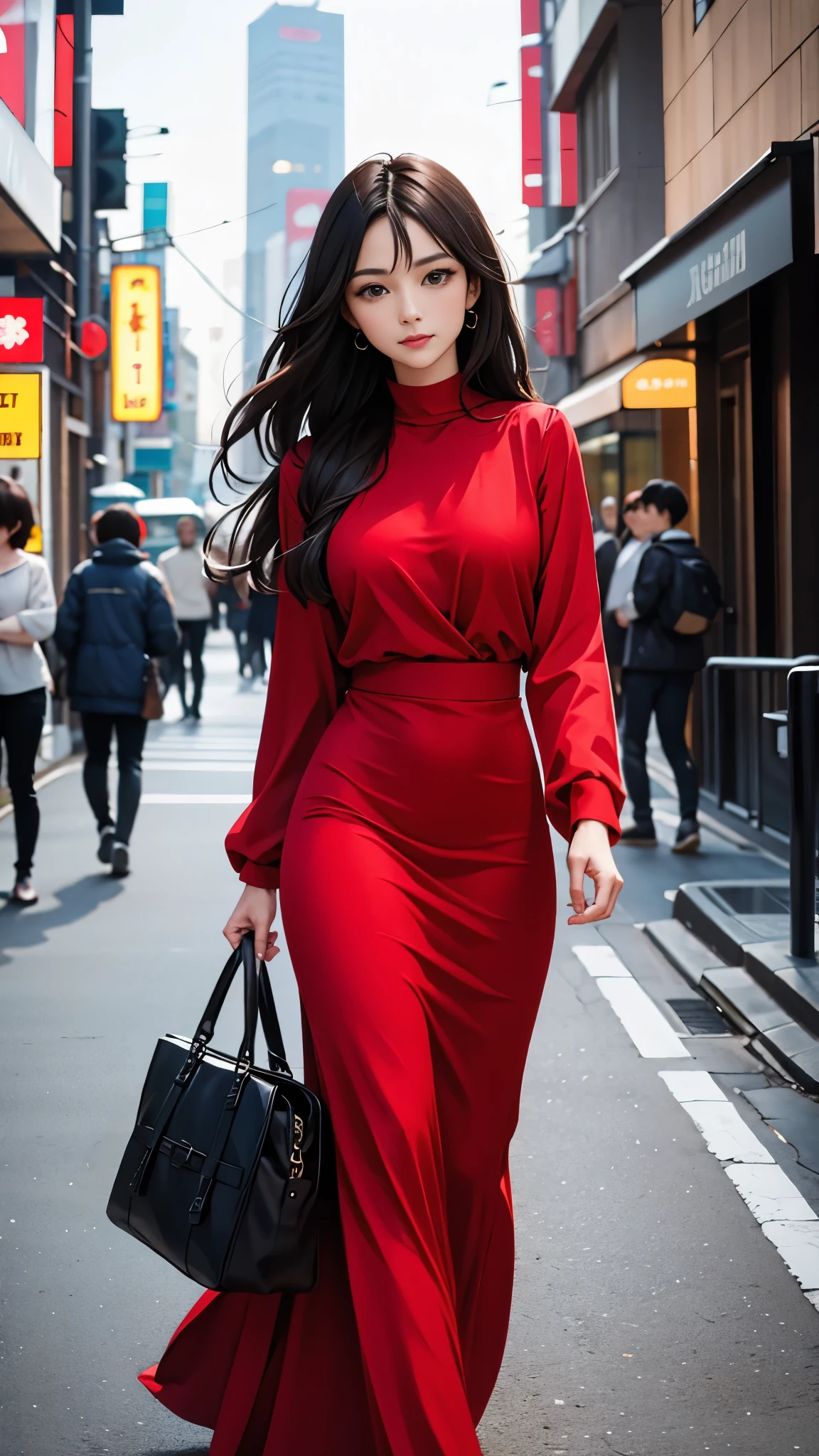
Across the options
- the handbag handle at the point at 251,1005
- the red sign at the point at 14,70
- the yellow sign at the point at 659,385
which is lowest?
the handbag handle at the point at 251,1005

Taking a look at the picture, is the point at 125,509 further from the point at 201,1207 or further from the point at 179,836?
the point at 201,1207

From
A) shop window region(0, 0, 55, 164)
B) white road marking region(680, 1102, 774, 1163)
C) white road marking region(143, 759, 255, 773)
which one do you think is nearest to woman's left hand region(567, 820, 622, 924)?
white road marking region(680, 1102, 774, 1163)

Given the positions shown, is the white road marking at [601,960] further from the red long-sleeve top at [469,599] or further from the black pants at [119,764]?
the red long-sleeve top at [469,599]

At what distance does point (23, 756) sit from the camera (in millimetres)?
7844

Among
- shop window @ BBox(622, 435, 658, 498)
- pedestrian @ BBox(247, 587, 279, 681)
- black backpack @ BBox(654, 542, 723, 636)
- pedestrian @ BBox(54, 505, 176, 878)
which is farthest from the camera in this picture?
pedestrian @ BBox(247, 587, 279, 681)

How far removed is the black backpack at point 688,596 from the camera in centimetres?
925

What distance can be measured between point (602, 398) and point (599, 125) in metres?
4.84

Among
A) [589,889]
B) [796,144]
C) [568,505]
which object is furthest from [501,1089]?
[796,144]

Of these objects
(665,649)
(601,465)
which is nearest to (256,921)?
(665,649)

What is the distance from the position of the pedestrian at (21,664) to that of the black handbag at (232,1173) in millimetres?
5531

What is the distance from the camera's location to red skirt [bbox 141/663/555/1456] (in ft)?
7.18

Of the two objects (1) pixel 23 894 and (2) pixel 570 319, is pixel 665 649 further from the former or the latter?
(2) pixel 570 319

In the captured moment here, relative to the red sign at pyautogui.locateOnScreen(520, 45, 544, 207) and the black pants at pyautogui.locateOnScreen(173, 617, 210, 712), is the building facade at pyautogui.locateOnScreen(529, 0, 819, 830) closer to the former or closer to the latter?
the black pants at pyautogui.locateOnScreen(173, 617, 210, 712)

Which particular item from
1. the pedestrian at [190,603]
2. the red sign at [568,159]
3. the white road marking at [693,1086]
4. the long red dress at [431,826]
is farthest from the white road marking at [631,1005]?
the red sign at [568,159]
